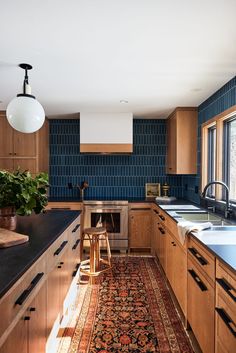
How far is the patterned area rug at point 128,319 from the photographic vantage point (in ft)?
6.48

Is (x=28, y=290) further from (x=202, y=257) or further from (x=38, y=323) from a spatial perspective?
(x=202, y=257)

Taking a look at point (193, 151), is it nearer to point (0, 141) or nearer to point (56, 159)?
point (56, 159)

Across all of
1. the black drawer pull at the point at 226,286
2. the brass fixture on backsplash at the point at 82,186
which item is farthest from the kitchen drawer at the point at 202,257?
the brass fixture on backsplash at the point at 82,186

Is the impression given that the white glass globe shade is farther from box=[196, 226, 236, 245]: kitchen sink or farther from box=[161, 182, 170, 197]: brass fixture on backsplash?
box=[161, 182, 170, 197]: brass fixture on backsplash

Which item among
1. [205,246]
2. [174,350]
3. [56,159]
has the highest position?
[56,159]

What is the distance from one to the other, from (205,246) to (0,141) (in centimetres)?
372

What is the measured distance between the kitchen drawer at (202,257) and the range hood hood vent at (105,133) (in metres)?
2.53

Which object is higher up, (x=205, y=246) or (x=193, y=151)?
(x=193, y=151)

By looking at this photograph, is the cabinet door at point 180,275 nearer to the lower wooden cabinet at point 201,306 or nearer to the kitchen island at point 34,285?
the lower wooden cabinet at point 201,306

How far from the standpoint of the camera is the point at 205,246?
5.24 ft

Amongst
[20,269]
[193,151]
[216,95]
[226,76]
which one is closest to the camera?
[20,269]

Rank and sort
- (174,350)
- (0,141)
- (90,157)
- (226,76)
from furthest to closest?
(90,157)
(0,141)
(226,76)
(174,350)

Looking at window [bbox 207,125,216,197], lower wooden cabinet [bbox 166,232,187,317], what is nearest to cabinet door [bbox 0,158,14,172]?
lower wooden cabinet [bbox 166,232,187,317]

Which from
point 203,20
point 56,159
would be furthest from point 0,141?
point 203,20
